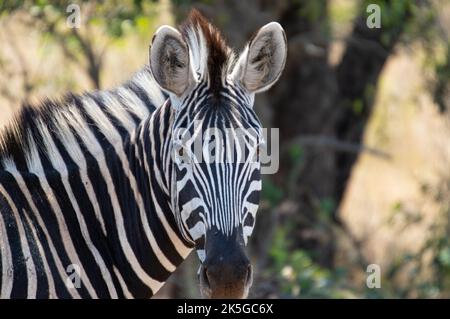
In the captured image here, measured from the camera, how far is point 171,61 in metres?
4.86

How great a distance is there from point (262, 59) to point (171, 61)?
576 millimetres

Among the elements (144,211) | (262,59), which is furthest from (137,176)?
(262,59)

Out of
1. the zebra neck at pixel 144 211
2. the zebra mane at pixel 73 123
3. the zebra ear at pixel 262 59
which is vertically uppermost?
the zebra ear at pixel 262 59

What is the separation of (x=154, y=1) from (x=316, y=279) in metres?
3.65

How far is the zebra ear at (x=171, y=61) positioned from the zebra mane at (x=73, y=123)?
478 millimetres

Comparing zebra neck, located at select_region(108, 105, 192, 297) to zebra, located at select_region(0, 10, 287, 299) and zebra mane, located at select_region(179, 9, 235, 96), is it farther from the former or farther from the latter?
zebra mane, located at select_region(179, 9, 235, 96)

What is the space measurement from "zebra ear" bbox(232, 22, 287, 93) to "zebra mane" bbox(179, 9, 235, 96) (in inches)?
3.7

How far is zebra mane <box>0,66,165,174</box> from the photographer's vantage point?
4.96 m

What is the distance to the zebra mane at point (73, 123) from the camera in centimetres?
496

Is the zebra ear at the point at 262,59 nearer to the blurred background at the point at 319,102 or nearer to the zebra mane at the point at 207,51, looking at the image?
the zebra mane at the point at 207,51

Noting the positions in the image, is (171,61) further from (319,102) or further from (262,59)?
(319,102)

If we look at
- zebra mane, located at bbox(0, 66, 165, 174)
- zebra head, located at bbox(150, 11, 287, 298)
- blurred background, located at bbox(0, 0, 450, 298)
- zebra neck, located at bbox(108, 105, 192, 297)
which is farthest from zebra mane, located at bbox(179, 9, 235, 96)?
blurred background, located at bbox(0, 0, 450, 298)

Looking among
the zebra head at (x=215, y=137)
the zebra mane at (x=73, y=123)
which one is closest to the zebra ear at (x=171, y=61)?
the zebra head at (x=215, y=137)
